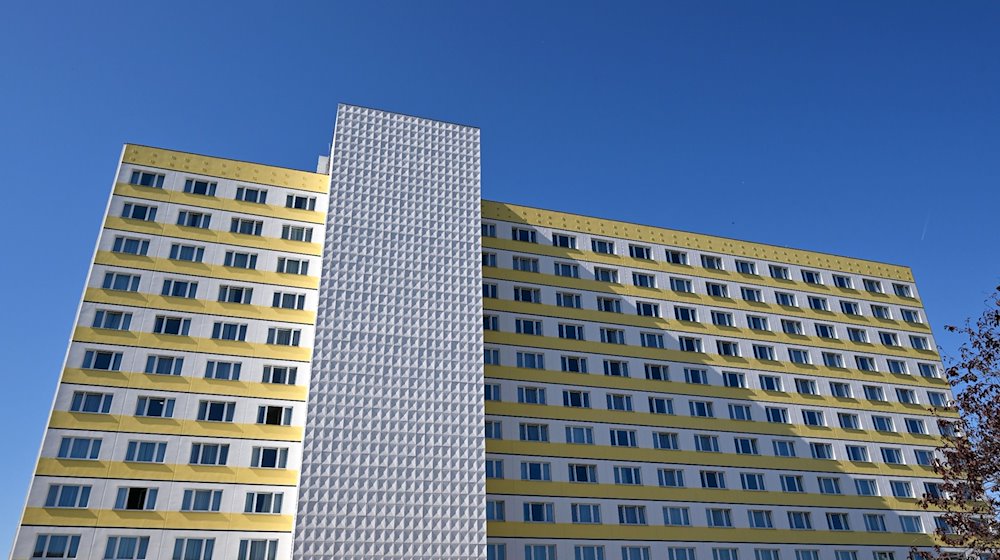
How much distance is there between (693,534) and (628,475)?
6.92 m

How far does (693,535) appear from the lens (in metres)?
63.3

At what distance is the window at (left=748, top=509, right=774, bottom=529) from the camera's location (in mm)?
65875

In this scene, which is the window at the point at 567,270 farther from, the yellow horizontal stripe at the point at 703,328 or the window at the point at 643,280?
the window at the point at 643,280

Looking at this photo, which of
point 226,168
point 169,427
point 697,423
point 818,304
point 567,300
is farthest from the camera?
point 818,304

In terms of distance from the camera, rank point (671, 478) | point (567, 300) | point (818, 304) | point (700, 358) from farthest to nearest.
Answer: point (818, 304), point (700, 358), point (567, 300), point (671, 478)

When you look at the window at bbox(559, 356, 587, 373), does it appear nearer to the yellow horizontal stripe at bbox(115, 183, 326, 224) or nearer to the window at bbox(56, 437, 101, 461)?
the yellow horizontal stripe at bbox(115, 183, 326, 224)

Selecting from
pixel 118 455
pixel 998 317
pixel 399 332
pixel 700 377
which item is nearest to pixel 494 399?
pixel 399 332

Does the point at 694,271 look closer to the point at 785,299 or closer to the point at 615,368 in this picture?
the point at 785,299

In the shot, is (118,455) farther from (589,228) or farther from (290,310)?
(589,228)

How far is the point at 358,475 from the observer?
5331cm

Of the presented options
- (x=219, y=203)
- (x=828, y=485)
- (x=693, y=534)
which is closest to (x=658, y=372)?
(x=693, y=534)

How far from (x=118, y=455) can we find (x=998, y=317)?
168ft

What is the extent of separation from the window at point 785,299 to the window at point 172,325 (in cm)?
5530

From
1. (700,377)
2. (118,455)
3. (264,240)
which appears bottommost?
(118,455)
